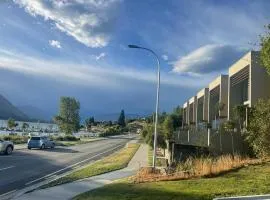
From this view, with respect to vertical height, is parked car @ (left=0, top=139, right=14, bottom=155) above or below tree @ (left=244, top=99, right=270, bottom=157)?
below

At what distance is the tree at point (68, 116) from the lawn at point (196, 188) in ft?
281

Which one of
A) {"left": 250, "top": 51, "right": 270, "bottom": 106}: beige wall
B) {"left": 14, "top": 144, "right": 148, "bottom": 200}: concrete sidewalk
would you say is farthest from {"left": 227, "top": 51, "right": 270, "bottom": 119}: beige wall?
{"left": 14, "top": 144, "right": 148, "bottom": 200}: concrete sidewalk

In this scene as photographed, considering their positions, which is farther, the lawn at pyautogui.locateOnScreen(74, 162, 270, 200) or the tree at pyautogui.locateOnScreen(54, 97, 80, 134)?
the tree at pyautogui.locateOnScreen(54, 97, 80, 134)

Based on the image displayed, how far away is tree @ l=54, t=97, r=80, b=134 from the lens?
336 ft

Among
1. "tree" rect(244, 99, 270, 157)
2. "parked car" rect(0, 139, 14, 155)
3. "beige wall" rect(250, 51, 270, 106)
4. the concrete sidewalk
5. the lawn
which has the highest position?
"beige wall" rect(250, 51, 270, 106)

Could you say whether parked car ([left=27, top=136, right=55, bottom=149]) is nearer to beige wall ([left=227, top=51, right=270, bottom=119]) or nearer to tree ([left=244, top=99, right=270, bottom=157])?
beige wall ([left=227, top=51, right=270, bottom=119])

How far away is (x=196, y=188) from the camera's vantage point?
49.7 feet

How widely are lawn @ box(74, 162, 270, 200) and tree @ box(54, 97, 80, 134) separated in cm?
8552

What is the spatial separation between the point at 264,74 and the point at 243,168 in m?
17.2

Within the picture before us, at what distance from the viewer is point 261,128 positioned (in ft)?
68.9

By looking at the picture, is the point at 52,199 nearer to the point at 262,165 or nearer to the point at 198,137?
the point at 262,165

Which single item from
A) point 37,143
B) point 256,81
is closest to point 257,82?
point 256,81

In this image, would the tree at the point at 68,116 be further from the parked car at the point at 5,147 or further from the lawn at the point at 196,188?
the lawn at the point at 196,188

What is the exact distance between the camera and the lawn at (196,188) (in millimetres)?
13816
